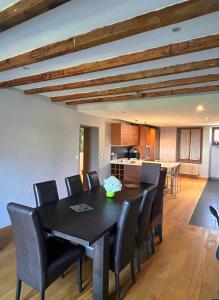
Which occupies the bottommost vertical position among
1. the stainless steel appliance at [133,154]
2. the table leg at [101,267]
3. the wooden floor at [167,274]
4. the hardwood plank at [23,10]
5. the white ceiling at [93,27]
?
the wooden floor at [167,274]

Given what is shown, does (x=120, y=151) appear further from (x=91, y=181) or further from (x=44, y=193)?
(x=44, y=193)

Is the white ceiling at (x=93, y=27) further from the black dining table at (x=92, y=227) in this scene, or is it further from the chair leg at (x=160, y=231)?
the chair leg at (x=160, y=231)

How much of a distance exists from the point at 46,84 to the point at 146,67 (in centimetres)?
173

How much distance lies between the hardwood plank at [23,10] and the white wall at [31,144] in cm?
230

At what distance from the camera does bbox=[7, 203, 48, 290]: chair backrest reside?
1757 millimetres

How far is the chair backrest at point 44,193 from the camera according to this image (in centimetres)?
271

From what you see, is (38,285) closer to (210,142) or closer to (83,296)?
(83,296)

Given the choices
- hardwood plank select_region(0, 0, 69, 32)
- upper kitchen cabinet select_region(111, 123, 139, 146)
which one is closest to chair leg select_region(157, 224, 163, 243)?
hardwood plank select_region(0, 0, 69, 32)

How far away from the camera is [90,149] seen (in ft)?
22.1

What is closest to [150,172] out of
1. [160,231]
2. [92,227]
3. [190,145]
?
[160,231]

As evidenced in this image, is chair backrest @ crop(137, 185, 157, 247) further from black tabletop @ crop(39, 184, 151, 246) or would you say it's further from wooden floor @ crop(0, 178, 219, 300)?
wooden floor @ crop(0, 178, 219, 300)

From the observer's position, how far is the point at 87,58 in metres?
2.39

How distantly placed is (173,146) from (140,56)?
849 cm

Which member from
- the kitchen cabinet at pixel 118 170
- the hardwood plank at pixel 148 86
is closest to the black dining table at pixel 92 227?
the hardwood plank at pixel 148 86
